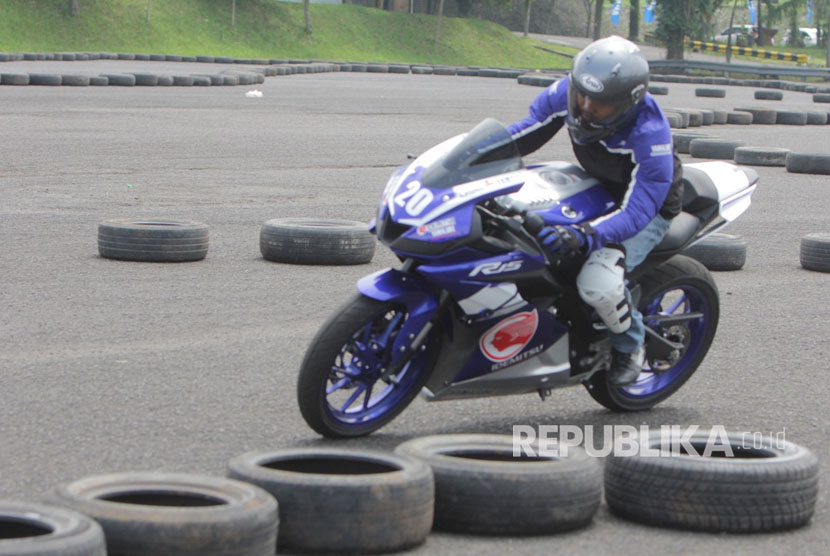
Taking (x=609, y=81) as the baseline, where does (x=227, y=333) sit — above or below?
below

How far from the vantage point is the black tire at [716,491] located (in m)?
3.96

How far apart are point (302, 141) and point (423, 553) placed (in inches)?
561

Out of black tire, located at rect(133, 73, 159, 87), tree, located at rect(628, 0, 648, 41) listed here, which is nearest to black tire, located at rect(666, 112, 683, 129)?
black tire, located at rect(133, 73, 159, 87)

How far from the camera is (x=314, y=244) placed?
28.2 ft

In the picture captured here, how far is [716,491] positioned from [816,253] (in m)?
5.85

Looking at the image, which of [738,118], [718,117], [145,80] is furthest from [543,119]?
[145,80]

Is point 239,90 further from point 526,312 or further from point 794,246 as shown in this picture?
point 526,312

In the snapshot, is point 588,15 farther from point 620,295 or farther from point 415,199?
point 415,199

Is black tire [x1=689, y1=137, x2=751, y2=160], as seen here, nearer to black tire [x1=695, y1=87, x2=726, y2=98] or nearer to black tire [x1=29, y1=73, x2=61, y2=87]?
black tire [x1=29, y1=73, x2=61, y2=87]

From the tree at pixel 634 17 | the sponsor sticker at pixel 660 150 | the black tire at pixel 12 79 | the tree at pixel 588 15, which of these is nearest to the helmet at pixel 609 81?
the sponsor sticker at pixel 660 150

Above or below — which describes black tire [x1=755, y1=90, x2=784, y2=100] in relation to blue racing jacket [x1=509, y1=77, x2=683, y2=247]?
above

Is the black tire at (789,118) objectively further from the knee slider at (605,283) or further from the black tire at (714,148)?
the knee slider at (605,283)

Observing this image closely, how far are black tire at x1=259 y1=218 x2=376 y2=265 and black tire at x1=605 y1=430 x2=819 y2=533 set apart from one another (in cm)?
468

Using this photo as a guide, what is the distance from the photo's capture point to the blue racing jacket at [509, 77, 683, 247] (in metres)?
4.82
